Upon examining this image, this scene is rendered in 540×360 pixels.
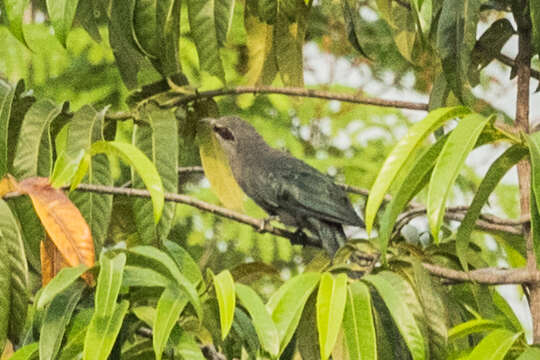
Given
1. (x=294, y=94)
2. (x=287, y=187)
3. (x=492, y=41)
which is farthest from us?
(x=287, y=187)

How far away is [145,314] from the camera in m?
1.92

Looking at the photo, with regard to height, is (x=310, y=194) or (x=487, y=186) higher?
(x=487, y=186)

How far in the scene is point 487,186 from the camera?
195 cm

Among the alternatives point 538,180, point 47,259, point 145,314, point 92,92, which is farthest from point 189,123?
point 92,92

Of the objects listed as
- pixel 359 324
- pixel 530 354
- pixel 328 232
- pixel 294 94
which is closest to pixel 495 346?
pixel 530 354

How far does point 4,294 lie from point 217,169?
1.07 meters

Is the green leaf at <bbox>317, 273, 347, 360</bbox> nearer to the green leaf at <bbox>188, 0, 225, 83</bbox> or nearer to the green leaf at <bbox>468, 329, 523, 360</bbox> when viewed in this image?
the green leaf at <bbox>468, 329, 523, 360</bbox>

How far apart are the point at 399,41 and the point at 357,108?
3540 mm

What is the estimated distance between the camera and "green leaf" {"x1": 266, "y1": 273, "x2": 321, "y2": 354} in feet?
5.76

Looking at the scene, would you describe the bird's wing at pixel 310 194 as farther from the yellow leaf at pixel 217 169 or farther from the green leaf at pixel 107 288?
the green leaf at pixel 107 288

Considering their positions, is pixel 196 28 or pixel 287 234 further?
pixel 287 234

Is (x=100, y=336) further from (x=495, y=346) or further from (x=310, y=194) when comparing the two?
(x=310, y=194)

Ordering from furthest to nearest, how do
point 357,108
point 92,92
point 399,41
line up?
1. point 357,108
2. point 92,92
3. point 399,41

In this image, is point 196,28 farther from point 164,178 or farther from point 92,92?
point 92,92
